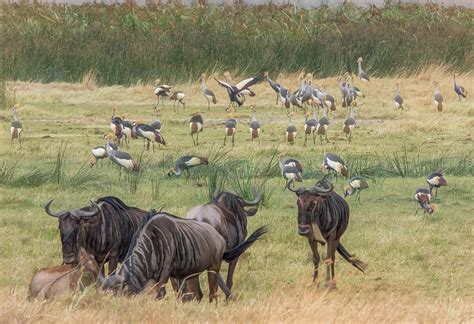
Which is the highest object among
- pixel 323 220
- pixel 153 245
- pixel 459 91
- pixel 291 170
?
pixel 153 245

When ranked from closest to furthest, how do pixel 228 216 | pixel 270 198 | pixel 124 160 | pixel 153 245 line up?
pixel 153 245
pixel 228 216
pixel 270 198
pixel 124 160

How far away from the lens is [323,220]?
10.1m

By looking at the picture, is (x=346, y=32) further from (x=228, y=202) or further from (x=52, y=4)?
(x=228, y=202)

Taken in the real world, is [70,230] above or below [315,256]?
above

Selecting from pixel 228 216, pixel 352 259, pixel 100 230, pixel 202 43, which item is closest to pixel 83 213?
pixel 100 230

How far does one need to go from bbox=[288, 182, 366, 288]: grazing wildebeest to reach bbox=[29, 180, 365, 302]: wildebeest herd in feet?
0.04

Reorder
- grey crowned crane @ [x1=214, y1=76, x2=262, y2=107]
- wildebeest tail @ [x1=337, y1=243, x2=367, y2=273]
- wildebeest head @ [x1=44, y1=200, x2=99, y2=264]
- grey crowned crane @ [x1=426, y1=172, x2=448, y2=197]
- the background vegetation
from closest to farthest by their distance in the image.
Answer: wildebeest head @ [x1=44, y1=200, x2=99, y2=264] → wildebeest tail @ [x1=337, y1=243, x2=367, y2=273] → grey crowned crane @ [x1=426, y1=172, x2=448, y2=197] → grey crowned crane @ [x1=214, y1=76, x2=262, y2=107] → the background vegetation

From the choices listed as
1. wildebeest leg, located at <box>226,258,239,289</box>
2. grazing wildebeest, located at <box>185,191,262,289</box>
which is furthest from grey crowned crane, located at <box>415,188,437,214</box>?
wildebeest leg, located at <box>226,258,239,289</box>

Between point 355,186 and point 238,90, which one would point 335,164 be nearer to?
point 355,186

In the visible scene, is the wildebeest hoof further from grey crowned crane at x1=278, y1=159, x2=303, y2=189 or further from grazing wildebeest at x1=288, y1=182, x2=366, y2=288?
grey crowned crane at x1=278, y1=159, x2=303, y2=189

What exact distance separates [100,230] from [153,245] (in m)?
1.14

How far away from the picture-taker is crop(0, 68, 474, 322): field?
778cm

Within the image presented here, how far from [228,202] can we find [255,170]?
6205 millimetres

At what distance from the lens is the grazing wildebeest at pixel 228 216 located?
893cm
